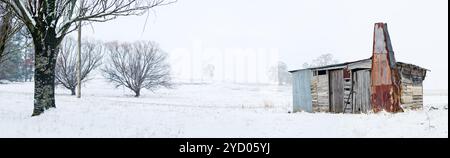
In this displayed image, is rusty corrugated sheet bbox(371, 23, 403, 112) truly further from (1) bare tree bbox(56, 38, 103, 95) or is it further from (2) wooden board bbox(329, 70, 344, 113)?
(1) bare tree bbox(56, 38, 103, 95)

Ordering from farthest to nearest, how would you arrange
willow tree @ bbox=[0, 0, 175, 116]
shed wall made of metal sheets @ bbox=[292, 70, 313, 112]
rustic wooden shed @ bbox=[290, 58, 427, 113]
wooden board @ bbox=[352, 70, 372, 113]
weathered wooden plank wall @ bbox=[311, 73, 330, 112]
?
shed wall made of metal sheets @ bbox=[292, 70, 313, 112] < weathered wooden plank wall @ bbox=[311, 73, 330, 112] < rustic wooden shed @ bbox=[290, 58, 427, 113] < wooden board @ bbox=[352, 70, 372, 113] < willow tree @ bbox=[0, 0, 175, 116]

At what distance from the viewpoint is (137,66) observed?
5634cm

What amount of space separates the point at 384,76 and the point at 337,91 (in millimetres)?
3983

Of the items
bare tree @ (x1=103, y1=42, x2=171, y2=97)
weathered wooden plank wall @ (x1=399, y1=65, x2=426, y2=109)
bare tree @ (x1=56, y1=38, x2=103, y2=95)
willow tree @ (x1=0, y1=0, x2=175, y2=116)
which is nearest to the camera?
willow tree @ (x1=0, y1=0, x2=175, y2=116)

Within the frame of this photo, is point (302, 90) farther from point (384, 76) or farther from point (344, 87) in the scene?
point (384, 76)

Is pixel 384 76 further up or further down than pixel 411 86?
further up

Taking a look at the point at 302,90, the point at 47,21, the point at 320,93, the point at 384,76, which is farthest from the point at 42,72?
the point at 302,90

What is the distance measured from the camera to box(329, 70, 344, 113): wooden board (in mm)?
22266

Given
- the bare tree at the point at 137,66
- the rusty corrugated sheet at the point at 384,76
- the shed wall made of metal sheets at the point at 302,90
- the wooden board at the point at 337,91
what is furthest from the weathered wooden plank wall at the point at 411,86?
the bare tree at the point at 137,66

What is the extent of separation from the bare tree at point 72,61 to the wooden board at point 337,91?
33.5 meters

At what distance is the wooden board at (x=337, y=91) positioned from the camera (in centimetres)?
2227

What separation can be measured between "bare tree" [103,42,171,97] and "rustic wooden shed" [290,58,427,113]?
33.6 meters

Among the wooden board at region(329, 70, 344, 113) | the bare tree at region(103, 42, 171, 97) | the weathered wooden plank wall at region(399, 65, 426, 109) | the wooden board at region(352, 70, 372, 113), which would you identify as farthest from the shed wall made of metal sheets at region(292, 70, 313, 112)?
the bare tree at region(103, 42, 171, 97)
